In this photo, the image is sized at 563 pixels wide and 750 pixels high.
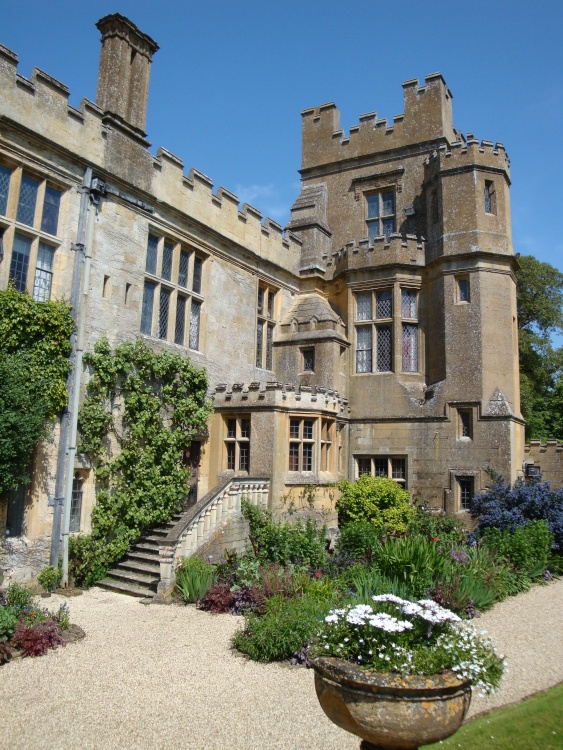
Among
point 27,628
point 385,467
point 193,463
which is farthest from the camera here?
point 385,467

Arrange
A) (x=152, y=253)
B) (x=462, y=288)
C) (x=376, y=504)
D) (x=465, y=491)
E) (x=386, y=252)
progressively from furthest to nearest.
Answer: (x=386, y=252) < (x=462, y=288) < (x=465, y=491) < (x=376, y=504) < (x=152, y=253)

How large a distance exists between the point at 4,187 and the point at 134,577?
7.59 metres

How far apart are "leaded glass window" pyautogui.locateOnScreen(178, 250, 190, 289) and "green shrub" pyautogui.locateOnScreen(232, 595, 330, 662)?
870 cm

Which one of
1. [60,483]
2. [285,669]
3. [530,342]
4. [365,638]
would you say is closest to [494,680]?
[365,638]

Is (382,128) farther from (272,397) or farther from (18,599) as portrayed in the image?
(18,599)

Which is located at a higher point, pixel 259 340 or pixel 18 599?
pixel 259 340

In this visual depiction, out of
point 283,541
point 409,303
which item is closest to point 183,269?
point 409,303

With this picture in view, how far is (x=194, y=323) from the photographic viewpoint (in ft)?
48.5

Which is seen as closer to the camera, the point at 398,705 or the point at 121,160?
the point at 398,705

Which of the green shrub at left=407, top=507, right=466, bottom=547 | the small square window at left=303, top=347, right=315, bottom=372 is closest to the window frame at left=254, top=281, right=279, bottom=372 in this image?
the small square window at left=303, top=347, right=315, bottom=372

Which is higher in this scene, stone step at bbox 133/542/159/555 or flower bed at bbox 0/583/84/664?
stone step at bbox 133/542/159/555

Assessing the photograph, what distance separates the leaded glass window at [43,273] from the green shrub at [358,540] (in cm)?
789

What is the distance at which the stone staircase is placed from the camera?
10688 mm

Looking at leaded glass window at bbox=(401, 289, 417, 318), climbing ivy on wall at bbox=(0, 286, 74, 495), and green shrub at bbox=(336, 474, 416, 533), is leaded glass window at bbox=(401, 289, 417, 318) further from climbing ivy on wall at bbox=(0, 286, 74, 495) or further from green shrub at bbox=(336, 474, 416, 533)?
climbing ivy on wall at bbox=(0, 286, 74, 495)
